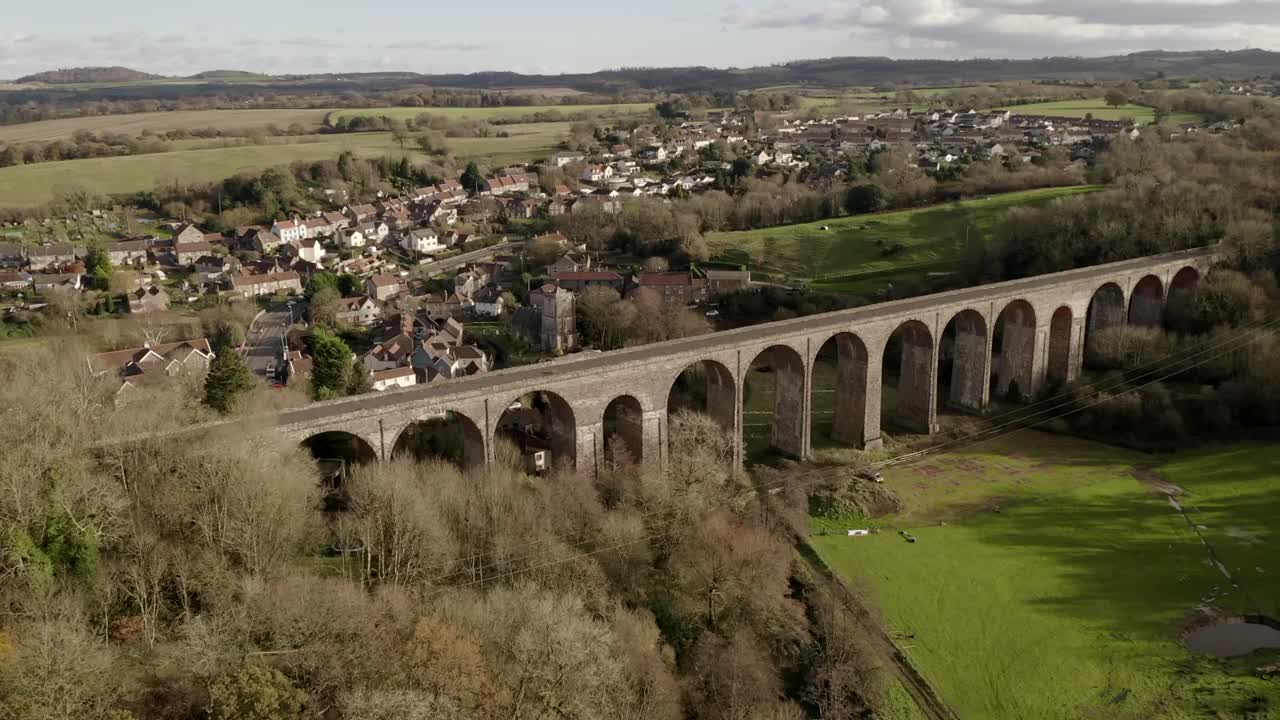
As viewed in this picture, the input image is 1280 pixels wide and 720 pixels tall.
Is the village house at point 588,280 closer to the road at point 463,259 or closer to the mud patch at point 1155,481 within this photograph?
the road at point 463,259

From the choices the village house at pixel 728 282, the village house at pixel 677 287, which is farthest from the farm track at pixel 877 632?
the village house at pixel 728 282

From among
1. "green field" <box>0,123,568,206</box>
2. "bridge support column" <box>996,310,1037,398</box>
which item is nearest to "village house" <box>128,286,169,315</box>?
"green field" <box>0,123,568,206</box>

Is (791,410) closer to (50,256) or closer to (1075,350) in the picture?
(1075,350)

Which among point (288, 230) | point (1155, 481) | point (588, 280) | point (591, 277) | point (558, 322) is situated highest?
point (288, 230)

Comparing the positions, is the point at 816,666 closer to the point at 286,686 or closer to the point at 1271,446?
the point at 286,686

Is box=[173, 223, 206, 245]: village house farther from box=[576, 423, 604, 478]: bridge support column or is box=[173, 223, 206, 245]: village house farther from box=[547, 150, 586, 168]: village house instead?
box=[576, 423, 604, 478]: bridge support column

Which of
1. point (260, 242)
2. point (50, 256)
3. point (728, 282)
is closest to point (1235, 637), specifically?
point (728, 282)
